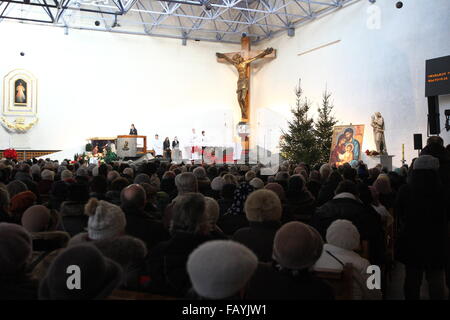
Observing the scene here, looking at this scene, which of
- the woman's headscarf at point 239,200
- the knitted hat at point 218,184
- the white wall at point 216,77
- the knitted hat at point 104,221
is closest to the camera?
the knitted hat at point 104,221

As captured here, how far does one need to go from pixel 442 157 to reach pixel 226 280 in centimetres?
391

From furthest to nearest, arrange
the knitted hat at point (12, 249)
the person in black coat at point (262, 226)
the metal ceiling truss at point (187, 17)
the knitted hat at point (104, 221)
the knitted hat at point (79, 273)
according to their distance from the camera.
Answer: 1. the metal ceiling truss at point (187, 17)
2. the person in black coat at point (262, 226)
3. the knitted hat at point (104, 221)
4. the knitted hat at point (12, 249)
5. the knitted hat at point (79, 273)

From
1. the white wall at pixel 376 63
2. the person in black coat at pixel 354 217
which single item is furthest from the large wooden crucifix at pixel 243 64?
the person in black coat at pixel 354 217

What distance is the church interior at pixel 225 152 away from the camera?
7.29 ft

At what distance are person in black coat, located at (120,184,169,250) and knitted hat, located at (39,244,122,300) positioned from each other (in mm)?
1697

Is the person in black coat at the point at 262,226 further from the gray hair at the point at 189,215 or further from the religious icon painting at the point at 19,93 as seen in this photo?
the religious icon painting at the point at 19,93

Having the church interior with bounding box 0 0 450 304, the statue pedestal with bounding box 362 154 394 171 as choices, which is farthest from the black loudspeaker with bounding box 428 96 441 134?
the statue pedestal with bounding box 362 154 394 171

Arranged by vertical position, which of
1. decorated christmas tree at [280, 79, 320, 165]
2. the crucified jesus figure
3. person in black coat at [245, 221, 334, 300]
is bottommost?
person in black coat at [245, 221, 334, 300]

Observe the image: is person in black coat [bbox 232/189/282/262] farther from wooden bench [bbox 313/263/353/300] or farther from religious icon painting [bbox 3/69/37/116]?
religious icon painting [bbox 3/69/37/116]

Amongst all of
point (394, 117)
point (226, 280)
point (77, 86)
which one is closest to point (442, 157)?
point (226, 280)

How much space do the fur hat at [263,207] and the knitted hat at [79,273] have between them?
4.69 ft

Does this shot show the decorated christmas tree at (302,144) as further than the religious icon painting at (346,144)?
No

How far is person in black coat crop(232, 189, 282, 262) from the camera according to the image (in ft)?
10.1
